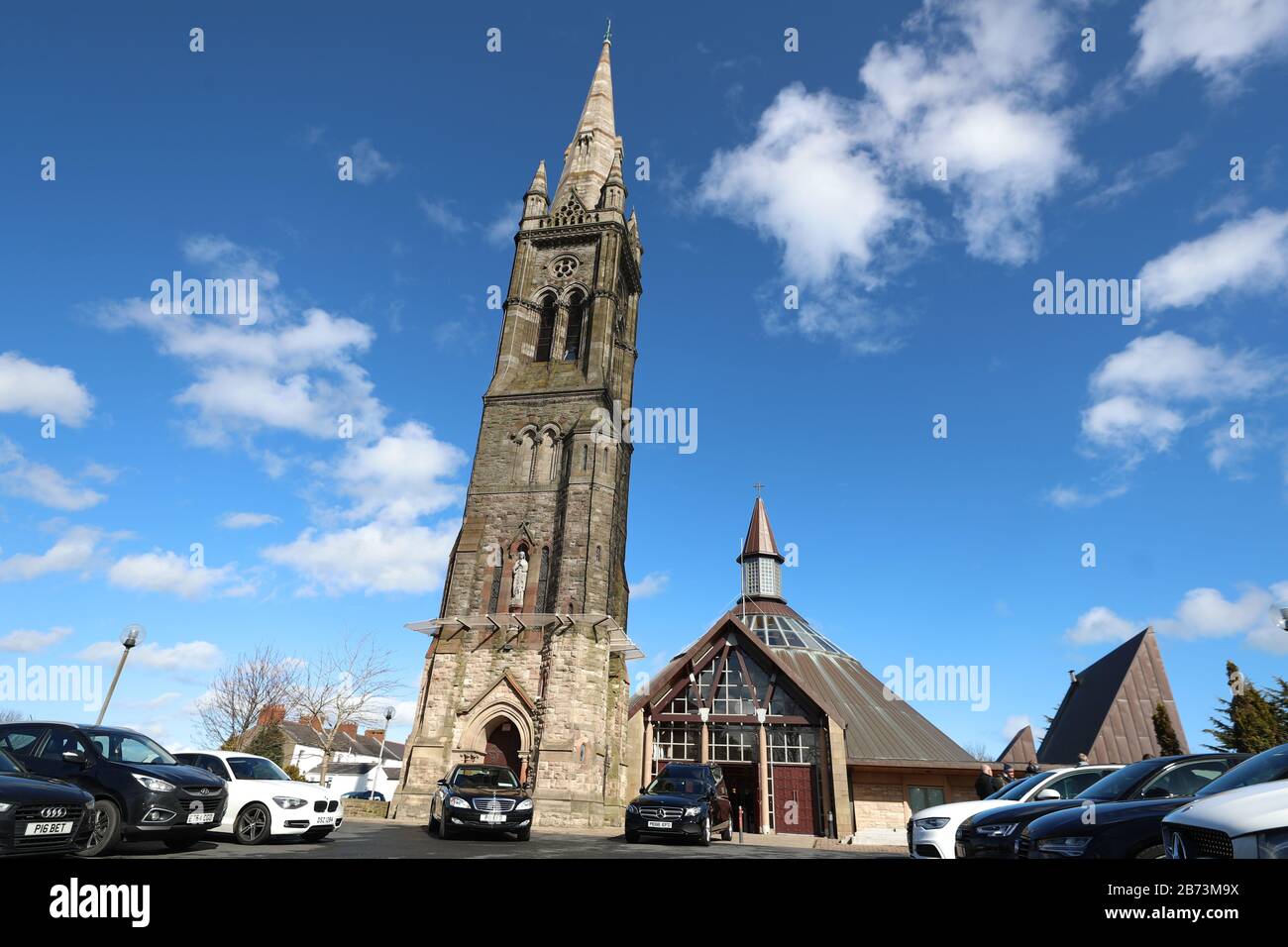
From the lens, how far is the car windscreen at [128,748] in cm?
951

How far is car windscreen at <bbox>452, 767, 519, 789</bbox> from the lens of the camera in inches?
573

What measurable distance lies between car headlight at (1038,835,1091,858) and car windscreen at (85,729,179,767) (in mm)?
10758

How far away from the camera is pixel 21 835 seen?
7.07 metres

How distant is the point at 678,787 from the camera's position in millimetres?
16203

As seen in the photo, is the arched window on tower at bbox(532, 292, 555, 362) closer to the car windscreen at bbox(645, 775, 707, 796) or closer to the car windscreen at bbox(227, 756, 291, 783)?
the car windscreen at bbox(645, 775, 707, 796)

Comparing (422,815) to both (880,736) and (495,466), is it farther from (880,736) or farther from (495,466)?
(880,736)

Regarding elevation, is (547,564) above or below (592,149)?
below

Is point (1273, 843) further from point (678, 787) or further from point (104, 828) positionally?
point (678, 787)

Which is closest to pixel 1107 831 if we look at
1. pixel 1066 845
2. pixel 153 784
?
pixel 1066 845

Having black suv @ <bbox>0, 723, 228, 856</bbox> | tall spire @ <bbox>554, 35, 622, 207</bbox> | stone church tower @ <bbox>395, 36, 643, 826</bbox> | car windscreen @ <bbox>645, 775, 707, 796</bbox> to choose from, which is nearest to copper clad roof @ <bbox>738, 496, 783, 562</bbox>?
stone church tower @ <bbox>395, 36, 643, 826</bbox>

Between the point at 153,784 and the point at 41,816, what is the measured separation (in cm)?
172

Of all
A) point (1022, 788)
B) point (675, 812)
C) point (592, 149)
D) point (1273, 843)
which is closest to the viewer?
point (1273, 843)
